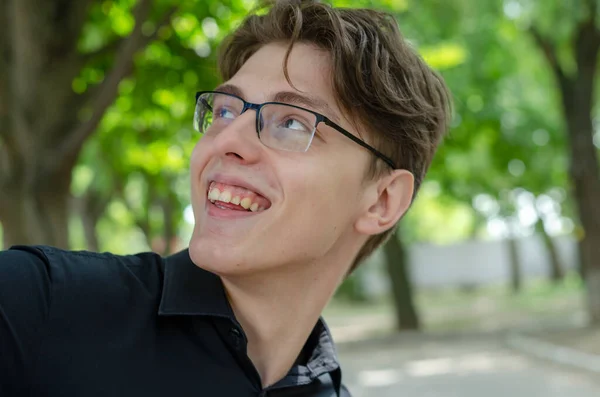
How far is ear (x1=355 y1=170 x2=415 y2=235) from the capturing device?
7.66ft

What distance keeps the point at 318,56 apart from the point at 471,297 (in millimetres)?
31133

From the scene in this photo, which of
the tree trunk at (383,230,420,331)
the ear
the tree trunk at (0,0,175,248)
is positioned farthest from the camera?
the tree trunk at (383,230,420,331)

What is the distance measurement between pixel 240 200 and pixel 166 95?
→ 21.7ft

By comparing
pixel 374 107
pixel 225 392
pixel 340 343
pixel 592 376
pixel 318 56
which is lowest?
pixel 340 343

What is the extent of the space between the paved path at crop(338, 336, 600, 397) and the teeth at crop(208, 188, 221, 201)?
8260mm

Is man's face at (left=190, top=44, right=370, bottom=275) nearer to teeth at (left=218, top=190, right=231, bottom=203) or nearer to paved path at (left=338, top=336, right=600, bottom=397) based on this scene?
teeth at (left=218, top=190, right=231, bottom=203)

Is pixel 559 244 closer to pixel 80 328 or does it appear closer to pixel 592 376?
pixel 592 376

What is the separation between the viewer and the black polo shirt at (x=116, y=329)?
1586 millimetres

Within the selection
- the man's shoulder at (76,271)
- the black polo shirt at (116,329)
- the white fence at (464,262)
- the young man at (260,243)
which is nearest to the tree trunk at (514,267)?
the white fence at (464,262)

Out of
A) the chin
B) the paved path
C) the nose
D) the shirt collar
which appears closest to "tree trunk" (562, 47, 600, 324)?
the paved path

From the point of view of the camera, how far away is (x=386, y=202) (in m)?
2.43

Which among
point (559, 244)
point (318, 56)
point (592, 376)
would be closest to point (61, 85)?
point (318, 56)

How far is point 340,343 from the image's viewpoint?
57.0ft

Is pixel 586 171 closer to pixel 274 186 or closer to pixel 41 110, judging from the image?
pixel 41 110
